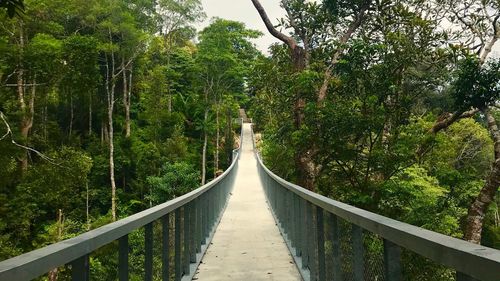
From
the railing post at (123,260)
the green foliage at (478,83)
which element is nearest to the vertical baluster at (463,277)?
the railing post at (123,260)

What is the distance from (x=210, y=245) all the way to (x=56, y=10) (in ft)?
64.1

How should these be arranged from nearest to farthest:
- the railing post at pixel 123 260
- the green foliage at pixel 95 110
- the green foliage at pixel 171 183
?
the railing post at pixel 123 260, the green foliage at pixel 95 110, the green foliage at pixel 171 183

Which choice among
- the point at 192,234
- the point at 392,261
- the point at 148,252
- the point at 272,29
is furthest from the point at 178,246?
the point at 272,29

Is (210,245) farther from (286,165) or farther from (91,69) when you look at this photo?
(286,165)

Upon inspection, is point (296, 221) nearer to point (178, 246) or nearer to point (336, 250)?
point (178, 246)

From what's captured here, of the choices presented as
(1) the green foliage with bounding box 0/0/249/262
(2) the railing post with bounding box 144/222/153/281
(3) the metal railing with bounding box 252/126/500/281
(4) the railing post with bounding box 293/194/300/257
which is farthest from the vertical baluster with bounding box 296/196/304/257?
(1) the green foliage with bounding box 0/0/249/262

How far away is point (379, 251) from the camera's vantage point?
232 centimetres

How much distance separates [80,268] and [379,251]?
1.44 meters

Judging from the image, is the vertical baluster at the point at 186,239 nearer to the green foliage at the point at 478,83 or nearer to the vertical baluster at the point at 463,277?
the vertical baluster at the point at 463,277

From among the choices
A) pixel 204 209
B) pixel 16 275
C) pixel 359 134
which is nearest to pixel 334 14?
pixel 359 134

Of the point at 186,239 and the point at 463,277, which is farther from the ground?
the point at 463,277

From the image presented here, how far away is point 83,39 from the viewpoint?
19.8 m

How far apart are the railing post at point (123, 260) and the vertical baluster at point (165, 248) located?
3.63 feet

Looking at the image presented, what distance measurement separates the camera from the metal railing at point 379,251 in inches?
54.5
